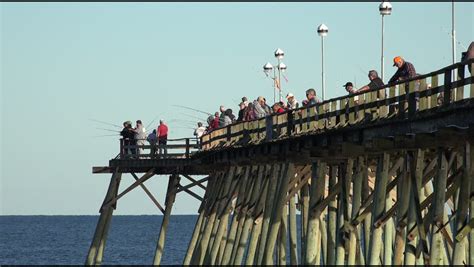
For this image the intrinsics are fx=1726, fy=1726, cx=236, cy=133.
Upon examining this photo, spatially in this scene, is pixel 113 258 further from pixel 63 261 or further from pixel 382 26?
pixel 382 26

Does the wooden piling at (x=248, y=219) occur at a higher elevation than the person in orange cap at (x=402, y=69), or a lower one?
lower

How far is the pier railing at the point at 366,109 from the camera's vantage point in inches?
1188

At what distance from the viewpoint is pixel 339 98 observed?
3697cm

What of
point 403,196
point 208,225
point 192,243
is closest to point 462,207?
point 403,196

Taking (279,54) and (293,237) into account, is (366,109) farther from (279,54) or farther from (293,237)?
(279,54)

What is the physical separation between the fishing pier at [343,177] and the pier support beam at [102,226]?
0.04 metres

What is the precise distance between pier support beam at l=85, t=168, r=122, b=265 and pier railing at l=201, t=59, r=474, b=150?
21.6 ft

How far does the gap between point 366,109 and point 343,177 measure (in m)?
2.88

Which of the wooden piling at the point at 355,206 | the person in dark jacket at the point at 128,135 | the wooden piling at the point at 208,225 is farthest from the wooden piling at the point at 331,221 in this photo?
the person in dark jacket at the point at 128,135

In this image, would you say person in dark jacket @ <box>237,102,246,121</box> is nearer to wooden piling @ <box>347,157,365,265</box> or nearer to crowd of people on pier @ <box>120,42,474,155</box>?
crowd of people on pier @ <box>120,42,474,155</box>

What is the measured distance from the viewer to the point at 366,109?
35188 millimetres

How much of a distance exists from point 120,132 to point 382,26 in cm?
1449

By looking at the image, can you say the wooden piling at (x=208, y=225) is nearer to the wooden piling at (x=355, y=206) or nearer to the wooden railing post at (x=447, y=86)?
the wooden piling at (x=355, y=206)

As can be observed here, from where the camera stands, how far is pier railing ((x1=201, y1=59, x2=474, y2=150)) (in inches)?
1188
